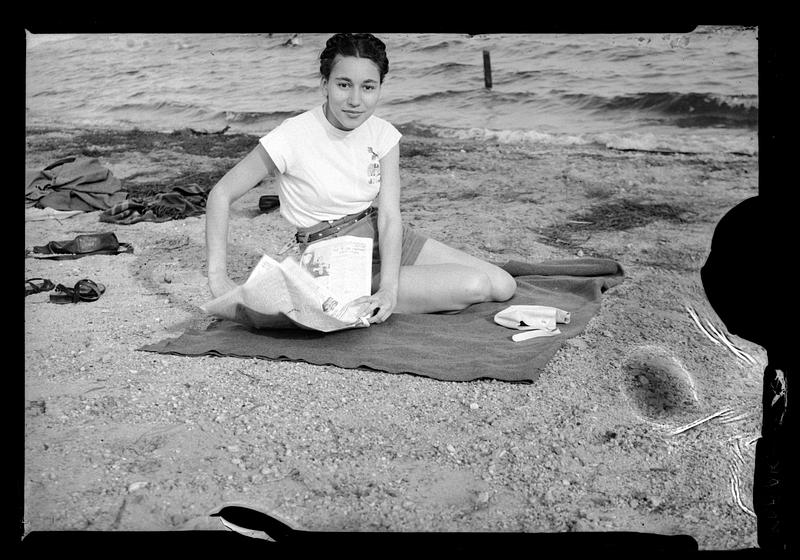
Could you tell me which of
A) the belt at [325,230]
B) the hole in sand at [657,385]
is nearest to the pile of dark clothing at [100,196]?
the belt at [325,230]

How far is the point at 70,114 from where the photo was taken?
7617mm

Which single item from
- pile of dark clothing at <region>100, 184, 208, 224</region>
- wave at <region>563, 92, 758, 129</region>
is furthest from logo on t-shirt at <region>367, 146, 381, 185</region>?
wave at <region>563, 92, 758, 129</region>

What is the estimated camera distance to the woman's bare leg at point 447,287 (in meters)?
3.38

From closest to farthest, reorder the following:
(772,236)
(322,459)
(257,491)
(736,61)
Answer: (772,236), (257,491), (322,459), (736,61)

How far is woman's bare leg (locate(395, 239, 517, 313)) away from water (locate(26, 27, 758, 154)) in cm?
368

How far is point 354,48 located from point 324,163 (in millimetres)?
484

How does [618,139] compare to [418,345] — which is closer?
[418,345]

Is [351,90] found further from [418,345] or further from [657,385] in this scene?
[657,385]

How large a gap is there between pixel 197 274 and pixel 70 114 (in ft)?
14.7

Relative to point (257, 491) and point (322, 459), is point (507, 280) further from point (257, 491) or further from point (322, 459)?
point (257, 491)

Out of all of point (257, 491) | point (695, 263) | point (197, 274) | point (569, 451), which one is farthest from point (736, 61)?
point (257, 491)

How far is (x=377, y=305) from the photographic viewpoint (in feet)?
10.3

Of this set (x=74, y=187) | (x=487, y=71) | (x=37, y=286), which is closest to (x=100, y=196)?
(x=74, y=187)

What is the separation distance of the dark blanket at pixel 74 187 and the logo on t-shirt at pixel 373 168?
2.72 metres
